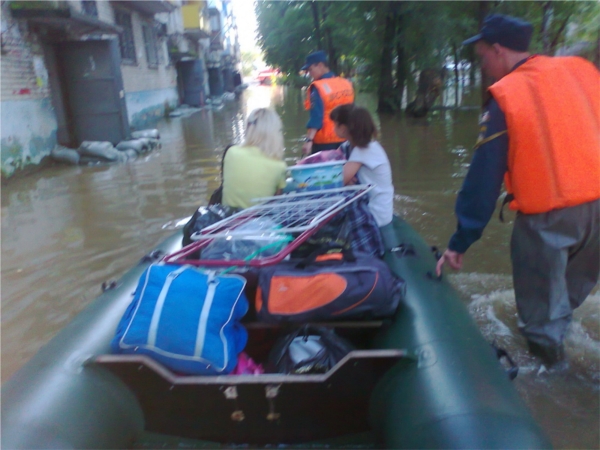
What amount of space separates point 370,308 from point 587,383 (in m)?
1.48

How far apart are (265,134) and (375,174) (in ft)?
2.54

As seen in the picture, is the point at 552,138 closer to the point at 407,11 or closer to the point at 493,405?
the point at 493,405

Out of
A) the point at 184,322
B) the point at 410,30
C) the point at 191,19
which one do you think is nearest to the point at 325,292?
the point at 184,322

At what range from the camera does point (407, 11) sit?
14.3 meters

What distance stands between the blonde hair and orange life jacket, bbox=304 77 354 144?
57.9 inches

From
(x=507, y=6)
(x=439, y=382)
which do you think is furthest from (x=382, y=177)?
(x=507, y=6)

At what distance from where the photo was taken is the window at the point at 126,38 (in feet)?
50.2

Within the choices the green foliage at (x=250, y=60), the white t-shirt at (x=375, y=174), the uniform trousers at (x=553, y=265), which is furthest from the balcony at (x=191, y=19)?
the green foliage at (x=250, y=60)

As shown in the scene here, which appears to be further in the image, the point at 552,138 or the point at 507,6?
the point at 507,6

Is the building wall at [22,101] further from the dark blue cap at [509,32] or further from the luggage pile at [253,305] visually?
the dark blue cap at [509,32]

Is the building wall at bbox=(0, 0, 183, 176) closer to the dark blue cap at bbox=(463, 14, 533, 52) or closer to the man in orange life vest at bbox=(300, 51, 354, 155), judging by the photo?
the man in orange life vest at bbox=(300, 51, 354, 155)

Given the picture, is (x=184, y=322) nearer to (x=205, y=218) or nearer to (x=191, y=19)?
(x=205, y=218)

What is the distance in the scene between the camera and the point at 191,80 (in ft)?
80.8

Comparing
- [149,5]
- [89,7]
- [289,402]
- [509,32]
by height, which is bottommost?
[289,402]
